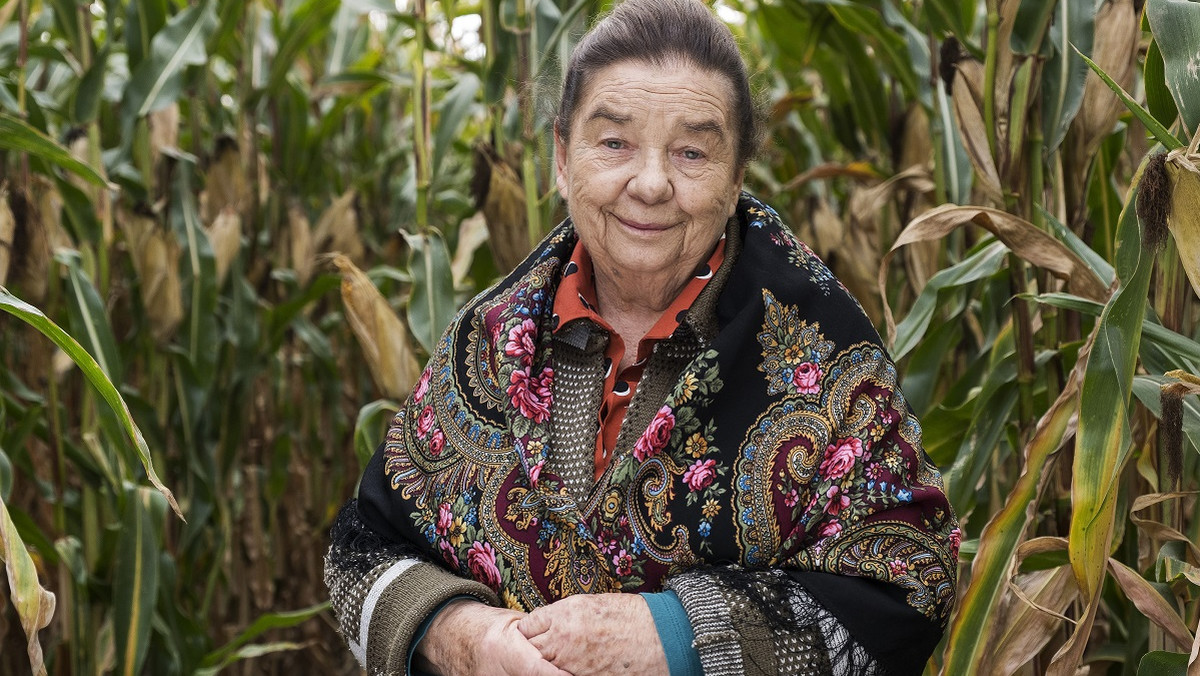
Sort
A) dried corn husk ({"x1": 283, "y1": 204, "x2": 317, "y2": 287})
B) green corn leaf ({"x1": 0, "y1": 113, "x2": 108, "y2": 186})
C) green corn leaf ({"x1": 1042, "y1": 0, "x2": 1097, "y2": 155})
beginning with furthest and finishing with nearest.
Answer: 1. dried corn husk ({"x1": 283, "y1": 204, "x2": 317, "y2": 287})
2. green corn leaf ({"x1": 0, "y1": 113, "x2": 108, "y2": 186})
3. green corn leaf ({"x1": 1042, "y1": 0, "x2": 1097, "y2": 155})

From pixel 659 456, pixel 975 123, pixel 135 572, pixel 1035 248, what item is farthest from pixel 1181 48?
pixel 135 572

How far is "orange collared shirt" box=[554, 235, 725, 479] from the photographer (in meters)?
1.44

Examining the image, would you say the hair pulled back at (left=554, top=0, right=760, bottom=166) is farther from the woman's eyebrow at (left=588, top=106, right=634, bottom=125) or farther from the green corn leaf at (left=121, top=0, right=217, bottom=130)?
the green corn leaf at (left=121, top=0, right=217, bottom=130)

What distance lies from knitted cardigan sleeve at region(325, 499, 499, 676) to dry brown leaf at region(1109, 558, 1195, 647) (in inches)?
30.0

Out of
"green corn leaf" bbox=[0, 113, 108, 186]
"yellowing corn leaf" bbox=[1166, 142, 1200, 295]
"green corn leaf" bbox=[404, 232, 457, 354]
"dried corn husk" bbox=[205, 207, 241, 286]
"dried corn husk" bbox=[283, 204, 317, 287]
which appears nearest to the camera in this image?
"yellowing corn leaf" bbox=[1166, 142, 1200, 295]

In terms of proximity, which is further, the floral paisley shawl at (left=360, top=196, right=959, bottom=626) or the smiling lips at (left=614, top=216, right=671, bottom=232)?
the smiling lips at (left=614, top=216, right=671, bottom=232)

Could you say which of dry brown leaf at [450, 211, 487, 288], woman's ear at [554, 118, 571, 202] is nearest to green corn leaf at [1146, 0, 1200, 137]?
woman's ear at [554, 118, 571, 202]

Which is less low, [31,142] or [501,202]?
[31,142]

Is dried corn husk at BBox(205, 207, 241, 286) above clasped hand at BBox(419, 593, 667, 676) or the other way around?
above

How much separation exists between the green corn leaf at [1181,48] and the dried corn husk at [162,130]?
2086mm

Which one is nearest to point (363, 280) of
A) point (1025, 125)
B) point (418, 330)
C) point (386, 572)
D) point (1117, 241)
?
point (418, 330)

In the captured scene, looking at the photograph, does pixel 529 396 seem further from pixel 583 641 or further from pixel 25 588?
pixel 25 588

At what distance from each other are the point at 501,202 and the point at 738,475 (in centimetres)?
96

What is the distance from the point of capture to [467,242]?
8.16 ft
